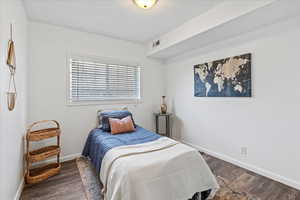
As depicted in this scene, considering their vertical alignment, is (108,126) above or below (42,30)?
below

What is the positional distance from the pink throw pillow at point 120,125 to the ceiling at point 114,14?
70.7 inches

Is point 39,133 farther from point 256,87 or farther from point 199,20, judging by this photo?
point 256,87

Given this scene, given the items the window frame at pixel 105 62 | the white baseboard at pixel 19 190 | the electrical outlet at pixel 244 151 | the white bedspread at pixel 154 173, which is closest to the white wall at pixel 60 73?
the window frame at pixel 105 62

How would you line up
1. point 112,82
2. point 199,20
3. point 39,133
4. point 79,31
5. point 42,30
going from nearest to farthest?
point 39,133 < point 199,20 < point 42,30 < point 79,31 < point 112,82

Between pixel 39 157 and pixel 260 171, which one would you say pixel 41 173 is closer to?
pixel 39 157

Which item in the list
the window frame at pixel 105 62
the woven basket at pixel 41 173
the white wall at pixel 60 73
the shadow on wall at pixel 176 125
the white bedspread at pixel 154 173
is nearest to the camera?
the white bedspread at pixel 154 173

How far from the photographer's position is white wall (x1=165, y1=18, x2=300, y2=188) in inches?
77.7

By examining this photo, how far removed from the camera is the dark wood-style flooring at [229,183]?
183 centimetres

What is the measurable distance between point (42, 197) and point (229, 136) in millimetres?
3000

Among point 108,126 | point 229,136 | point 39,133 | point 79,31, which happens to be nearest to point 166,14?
point 79,31

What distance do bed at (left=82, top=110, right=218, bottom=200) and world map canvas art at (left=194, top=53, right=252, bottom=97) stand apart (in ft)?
4.90

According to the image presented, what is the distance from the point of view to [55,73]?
2721mm

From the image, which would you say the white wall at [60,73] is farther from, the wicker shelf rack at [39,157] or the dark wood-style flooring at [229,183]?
the dark wood-style flooring at [229,183]

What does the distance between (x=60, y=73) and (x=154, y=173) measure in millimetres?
2516
